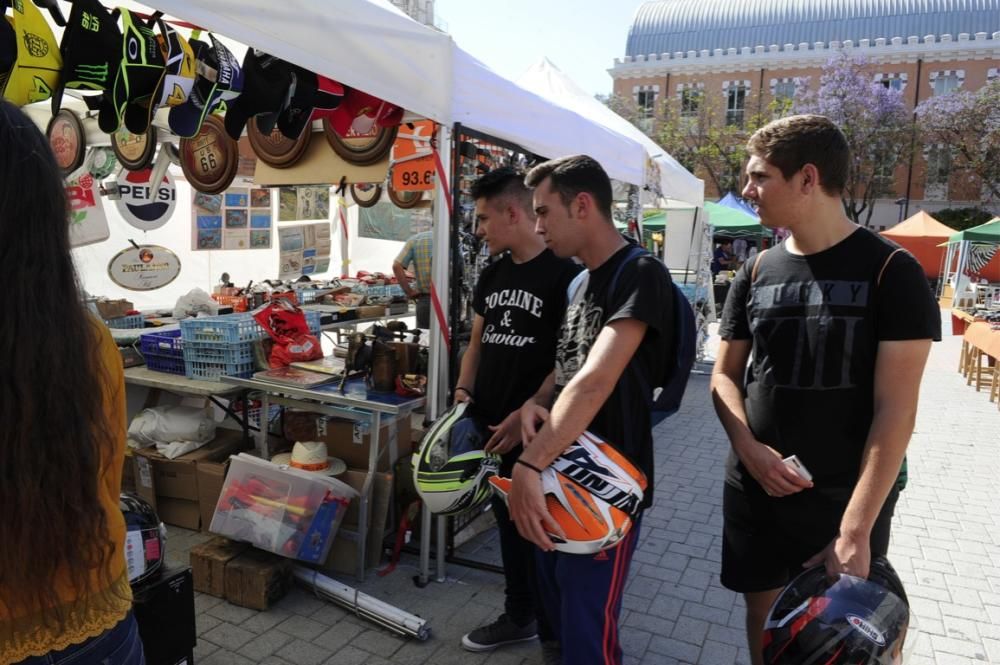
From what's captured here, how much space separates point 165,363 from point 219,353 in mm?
531

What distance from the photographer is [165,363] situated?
417 centimetres

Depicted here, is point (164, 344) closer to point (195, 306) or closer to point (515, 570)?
point (195, 306)

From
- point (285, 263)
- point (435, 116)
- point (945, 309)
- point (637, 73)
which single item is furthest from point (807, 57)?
point (435, 116)

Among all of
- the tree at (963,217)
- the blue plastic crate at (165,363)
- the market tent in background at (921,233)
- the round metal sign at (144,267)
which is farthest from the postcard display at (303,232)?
the tree at (963,217)

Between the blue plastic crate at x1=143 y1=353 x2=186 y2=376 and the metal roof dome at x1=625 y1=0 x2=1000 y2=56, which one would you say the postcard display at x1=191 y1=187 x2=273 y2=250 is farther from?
the metal roof dome at x1=625 y1=0 x2=1000 y2=56

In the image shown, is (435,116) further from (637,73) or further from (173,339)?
(637,73)

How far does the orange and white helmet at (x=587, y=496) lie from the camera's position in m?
1.89

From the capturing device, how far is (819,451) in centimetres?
186

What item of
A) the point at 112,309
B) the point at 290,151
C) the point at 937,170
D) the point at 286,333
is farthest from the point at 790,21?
the point at 286,333

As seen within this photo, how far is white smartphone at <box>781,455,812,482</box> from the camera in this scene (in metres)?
1.86

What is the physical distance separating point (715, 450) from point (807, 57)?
136 ft

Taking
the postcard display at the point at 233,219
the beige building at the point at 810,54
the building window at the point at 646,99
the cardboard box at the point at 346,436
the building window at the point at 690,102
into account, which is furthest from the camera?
the building window at the point at 646,99

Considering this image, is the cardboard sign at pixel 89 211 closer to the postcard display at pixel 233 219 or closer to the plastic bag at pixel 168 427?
the plastic bag at pixel 168 427

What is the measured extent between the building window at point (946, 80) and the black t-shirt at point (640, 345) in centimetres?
4475
